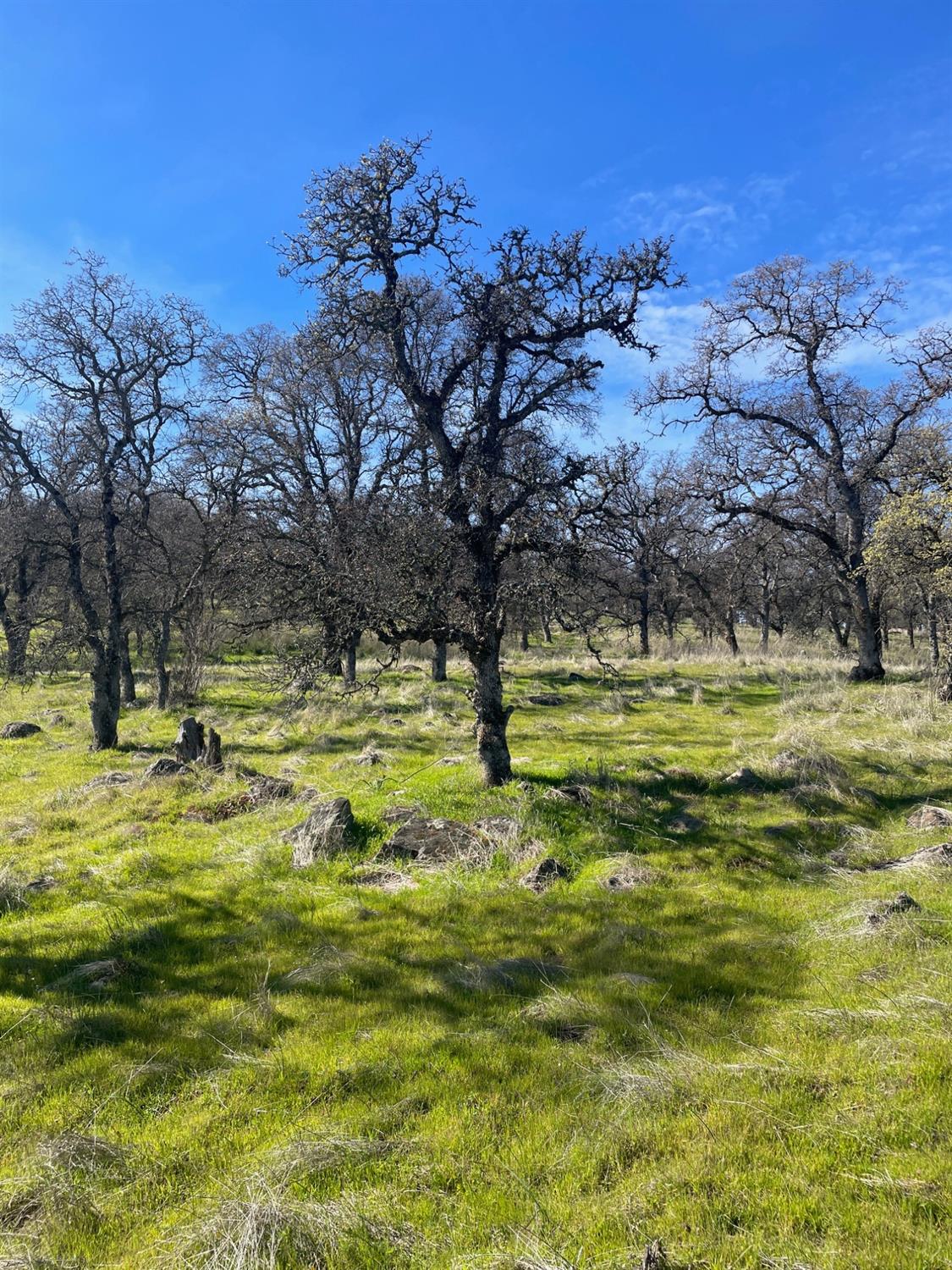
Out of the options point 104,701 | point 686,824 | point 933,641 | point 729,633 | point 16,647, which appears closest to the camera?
point 686,824

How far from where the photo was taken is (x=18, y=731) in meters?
18.1

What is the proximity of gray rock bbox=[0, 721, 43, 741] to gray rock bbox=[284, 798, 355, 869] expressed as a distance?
1279 centimetres

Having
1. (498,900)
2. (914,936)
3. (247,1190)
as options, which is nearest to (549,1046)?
(247,1190)

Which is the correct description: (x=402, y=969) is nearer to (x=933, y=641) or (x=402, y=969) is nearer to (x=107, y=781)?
(x=107, y=781)

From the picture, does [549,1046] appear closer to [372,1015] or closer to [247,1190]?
[372,1015]

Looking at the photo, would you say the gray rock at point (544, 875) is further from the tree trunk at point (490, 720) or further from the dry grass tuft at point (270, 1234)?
the dry grass tuft at point (270, 1234)

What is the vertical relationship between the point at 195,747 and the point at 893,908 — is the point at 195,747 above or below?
above

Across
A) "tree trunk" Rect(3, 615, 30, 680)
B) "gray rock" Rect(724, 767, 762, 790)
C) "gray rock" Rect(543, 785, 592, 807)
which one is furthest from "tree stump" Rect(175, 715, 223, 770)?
"gray rock" Rect(724, 767, 762, 790)

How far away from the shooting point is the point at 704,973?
5.73 metres

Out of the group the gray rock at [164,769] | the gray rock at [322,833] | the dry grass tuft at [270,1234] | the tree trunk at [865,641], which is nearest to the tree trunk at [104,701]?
the gray rock at [164,769]

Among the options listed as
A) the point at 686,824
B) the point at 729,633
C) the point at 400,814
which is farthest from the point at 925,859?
the point at 729,633

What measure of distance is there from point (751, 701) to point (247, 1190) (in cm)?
1908

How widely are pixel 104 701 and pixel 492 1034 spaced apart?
14.3 metres

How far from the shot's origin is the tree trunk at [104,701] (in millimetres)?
16009
